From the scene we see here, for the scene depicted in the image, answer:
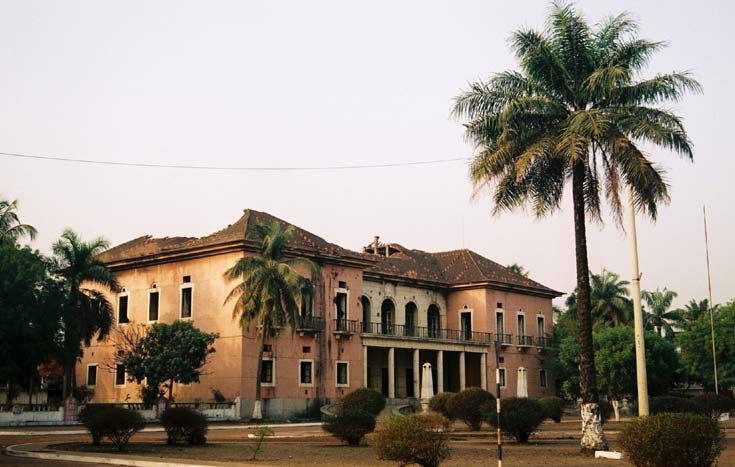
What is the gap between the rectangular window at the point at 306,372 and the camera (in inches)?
1855

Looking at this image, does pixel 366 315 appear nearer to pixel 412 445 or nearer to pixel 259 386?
pixel 259 386

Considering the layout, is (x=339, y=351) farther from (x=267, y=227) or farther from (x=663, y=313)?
(x=663, y=313)

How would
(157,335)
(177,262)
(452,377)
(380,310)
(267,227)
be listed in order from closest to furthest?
(157,335)
(267,227)
(177,262)
(380,310)
(452,377)

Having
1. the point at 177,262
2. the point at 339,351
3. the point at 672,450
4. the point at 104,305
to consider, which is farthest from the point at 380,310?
the point at 672,450

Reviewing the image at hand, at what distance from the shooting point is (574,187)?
2238 centimetres

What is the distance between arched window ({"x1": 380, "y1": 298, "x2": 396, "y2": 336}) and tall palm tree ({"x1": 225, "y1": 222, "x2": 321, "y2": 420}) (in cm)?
1331

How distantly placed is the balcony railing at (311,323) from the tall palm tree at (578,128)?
25163 mm

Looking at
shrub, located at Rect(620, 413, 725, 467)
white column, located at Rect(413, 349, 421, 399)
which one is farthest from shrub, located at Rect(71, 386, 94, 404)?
shrub, located at Rect(620, 413, 725, 467)

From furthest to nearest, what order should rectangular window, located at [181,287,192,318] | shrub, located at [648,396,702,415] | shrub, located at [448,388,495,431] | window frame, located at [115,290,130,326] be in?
window frame, located at [115,290,130,326], rectangular window, located at [181,287,192,318], shrub, located at [448,388,495,431], shrub, located at [648,396,702,415]


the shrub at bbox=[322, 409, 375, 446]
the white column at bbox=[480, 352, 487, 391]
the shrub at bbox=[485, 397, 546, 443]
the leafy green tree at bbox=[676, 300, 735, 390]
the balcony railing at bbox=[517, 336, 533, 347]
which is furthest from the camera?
the balcony railing at bbox=[517, 336, 533, 347]

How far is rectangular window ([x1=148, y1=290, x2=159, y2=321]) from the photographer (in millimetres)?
48938

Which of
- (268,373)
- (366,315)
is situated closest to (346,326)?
(366,315)

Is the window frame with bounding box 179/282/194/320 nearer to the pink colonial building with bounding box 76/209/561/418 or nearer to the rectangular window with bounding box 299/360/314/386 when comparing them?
the pink colonial building with bounding box 76/209/561/418

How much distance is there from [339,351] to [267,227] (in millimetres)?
9144
